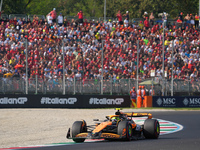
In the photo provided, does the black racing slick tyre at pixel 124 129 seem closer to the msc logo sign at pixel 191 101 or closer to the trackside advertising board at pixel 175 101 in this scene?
the trackside advertising board at pixel 175 101

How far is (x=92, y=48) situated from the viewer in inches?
1171

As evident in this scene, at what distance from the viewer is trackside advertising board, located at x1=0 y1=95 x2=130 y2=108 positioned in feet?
94.6

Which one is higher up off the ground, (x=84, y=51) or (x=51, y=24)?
(x=51, y=24)

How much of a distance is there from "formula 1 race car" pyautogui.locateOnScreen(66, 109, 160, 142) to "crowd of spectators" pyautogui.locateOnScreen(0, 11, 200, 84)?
47.6ft

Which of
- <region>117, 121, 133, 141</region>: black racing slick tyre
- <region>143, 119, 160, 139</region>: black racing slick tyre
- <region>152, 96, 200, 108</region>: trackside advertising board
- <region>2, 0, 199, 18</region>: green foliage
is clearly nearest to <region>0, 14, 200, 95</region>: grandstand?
<region>152, 96, 200, 108</region>: trackside advertising board

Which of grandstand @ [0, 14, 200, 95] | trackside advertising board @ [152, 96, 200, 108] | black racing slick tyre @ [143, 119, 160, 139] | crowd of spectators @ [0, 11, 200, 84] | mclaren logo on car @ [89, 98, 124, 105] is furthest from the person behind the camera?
trackside advertising board @ [152, 96, 200, 108]

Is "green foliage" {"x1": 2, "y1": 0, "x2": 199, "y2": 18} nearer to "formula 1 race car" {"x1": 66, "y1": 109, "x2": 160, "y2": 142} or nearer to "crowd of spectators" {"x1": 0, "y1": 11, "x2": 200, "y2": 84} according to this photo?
"crowd of spectators" {"x1": 0, "y1": 11, "x2": 200, "y2": 84}

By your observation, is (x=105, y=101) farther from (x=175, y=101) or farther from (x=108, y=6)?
(x=108, y=6)

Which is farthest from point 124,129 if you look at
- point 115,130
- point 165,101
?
point 165,101

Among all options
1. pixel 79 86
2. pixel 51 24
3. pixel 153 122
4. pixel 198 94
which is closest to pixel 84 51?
pixel 79 86

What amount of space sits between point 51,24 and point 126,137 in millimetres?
22009

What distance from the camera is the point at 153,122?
13.2m

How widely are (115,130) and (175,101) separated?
58.5 feet

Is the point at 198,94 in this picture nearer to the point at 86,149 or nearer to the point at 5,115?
the point at 5,115
